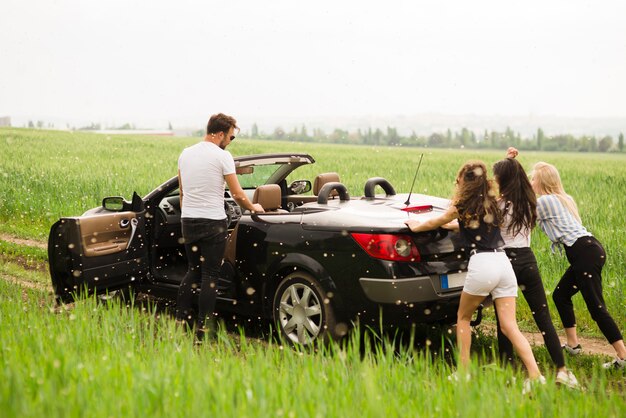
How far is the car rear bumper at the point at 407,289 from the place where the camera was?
543 cm

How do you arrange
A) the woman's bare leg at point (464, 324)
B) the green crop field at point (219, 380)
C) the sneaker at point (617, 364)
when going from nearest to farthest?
the green crop field at point (219, 380) → the woman's bare leg at point (464, 324) → the sneaker at point (617, 364)

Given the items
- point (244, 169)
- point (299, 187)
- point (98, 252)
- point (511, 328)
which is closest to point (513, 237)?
point (511, 328)

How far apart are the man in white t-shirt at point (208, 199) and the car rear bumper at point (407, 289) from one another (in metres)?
1.51

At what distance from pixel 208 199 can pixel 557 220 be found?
290 cm

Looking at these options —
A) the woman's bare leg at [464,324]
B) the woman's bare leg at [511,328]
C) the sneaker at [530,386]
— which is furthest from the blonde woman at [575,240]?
the sneaker at [530,386]

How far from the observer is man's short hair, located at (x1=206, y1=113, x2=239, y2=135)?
6445 millimetres

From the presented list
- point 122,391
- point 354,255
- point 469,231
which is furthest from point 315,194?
point 122,391

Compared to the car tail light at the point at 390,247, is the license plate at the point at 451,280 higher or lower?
lower

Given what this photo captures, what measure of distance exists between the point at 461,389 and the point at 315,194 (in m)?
3.77

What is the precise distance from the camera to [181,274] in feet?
23.9

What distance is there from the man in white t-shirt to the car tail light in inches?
53.6

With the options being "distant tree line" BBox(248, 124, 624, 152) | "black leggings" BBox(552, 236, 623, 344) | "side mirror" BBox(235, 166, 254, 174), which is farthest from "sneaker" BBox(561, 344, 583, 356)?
"distant tree line" BBox(248, 124, 624, 152)

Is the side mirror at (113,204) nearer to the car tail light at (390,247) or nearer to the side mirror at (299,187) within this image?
the side mirror at (299,187)

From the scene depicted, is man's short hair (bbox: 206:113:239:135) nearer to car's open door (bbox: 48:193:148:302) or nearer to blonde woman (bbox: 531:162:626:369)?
car's open door (bbox: 48:193:148:302)
